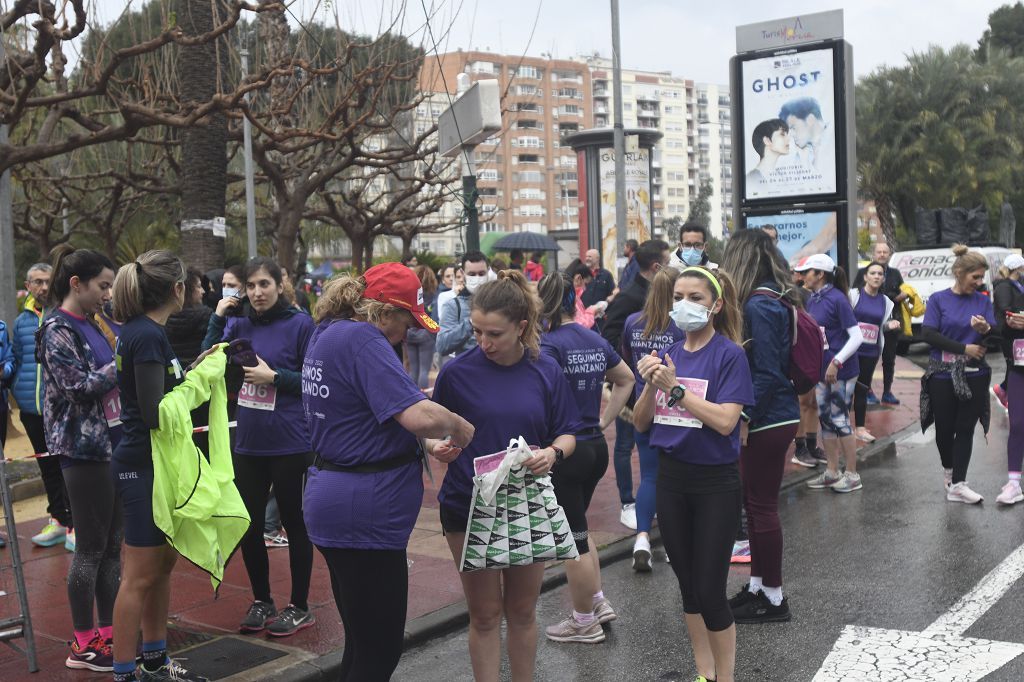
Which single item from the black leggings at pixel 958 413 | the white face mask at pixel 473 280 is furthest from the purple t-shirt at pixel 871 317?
the white face mask at pixel 473 280

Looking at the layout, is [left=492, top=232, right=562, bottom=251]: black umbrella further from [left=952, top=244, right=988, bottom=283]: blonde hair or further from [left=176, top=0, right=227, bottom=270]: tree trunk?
[left=952, top=244, right=988, bottom=283]: blonde hair

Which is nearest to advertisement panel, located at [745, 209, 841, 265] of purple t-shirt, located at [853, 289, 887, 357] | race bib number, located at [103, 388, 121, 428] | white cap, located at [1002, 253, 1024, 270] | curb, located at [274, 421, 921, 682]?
purple t-shirt, located at [853, 289, 887, 357]

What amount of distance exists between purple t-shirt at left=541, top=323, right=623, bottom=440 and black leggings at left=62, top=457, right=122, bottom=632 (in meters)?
2.17

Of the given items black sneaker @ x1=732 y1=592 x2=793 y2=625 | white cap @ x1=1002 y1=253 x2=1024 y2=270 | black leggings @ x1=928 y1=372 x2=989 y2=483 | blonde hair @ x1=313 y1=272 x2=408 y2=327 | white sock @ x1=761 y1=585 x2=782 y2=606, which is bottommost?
black sneaker @ x1=732 y1=592 x2=793 y2=625

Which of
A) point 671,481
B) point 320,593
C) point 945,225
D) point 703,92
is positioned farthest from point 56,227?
point 703,92

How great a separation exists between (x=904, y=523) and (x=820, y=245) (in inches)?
303

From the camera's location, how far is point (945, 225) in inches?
905

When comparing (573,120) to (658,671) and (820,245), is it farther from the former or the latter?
(658,671)

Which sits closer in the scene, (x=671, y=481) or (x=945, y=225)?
(x=671, y=481)

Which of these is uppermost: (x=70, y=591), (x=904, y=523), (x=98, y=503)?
(x=98, y=503)

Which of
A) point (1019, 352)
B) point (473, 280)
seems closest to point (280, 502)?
point (473, 280)

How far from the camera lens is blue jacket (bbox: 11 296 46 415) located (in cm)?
721

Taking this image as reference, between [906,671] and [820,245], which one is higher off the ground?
[820,245]

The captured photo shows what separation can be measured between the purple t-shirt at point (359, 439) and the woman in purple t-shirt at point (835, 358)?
18.5 feet
